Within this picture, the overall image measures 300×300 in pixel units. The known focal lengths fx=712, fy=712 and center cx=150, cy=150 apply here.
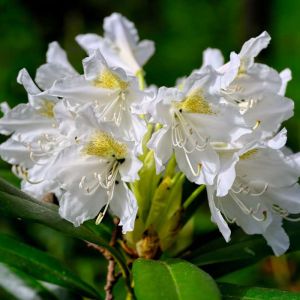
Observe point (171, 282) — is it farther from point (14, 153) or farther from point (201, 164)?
point (14, 153)

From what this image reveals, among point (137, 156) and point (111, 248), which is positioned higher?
point (137, 156)

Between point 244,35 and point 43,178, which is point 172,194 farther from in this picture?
point 244,35

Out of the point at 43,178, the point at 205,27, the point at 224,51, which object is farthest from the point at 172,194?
the point at 205,27

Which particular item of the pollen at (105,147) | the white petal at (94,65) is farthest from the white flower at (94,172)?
the white petal at (94,65)

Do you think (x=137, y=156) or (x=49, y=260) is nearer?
(x=137, y=156)

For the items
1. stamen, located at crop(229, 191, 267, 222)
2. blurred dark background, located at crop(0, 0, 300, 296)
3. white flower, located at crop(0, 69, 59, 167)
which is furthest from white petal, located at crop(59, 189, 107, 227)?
blurred dark background, located at crop(0, 0, 300, 296)

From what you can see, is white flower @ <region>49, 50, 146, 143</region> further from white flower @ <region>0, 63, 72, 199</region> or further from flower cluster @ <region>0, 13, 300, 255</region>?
white flower @ <region>0, 63, 72, 199</region>

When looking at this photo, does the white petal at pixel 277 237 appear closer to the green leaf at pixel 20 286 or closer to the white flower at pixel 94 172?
the white flower at pixel 94 172

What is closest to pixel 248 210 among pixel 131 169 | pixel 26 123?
pixel 131 169
